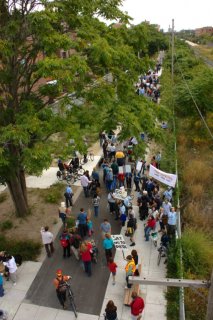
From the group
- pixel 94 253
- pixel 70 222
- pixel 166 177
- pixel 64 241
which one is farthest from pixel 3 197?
pixel 166 177

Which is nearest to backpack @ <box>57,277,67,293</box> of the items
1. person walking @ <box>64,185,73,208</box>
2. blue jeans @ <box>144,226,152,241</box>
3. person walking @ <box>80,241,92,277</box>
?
person walking @ <box>80,241,92,277</box>

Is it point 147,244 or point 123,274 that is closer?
point 123,274

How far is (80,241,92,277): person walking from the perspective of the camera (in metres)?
11.1

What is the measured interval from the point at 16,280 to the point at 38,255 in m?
1.42

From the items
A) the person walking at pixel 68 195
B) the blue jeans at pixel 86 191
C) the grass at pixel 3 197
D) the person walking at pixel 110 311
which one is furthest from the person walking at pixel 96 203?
the person walking at pixel 110 311

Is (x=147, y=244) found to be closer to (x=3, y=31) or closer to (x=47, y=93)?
(x=47, y=93)

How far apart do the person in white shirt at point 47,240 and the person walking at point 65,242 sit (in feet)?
1.50

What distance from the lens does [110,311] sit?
9055 millimetres

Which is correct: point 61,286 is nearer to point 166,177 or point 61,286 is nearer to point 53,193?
point 166,177

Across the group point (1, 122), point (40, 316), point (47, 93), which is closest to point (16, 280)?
point (40, 316)

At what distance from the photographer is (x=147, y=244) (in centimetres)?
1323

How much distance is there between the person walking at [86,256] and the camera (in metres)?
11.1

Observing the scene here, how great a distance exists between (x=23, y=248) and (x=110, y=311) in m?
5.27

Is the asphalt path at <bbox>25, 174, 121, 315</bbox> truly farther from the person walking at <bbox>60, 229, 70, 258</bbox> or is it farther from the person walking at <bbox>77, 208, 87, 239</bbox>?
the person walking at <bbox>77, 208, 87, 239</bbox>
